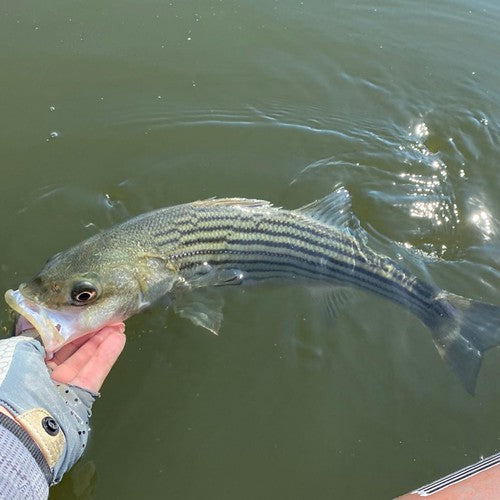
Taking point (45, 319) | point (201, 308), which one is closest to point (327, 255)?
point (201, 308)

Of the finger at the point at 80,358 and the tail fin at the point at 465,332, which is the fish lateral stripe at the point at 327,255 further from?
the finger at the point at 80,358

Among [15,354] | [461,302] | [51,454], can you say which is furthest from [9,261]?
[461,302]

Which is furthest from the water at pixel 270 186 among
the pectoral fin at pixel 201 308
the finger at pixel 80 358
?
the finger at pixel 80 358

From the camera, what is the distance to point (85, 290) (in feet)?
10.7

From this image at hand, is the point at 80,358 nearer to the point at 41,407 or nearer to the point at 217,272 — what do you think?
the point at 41,407

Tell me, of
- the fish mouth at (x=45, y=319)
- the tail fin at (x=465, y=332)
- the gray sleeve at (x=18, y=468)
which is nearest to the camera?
the gray sleeve at (x=18, y=468)

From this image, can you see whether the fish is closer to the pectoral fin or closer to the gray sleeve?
the pectoral fin

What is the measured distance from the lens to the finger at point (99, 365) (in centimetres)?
319

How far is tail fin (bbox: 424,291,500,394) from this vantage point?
12.4 feet

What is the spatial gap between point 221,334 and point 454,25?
5478mm

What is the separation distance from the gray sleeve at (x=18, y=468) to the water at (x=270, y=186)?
921mm

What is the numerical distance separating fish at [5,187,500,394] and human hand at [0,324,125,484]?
0.14 metres

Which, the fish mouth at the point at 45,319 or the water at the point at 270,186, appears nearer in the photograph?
the fish mouth at the point at 45,319

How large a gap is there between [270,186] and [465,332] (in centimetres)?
207
